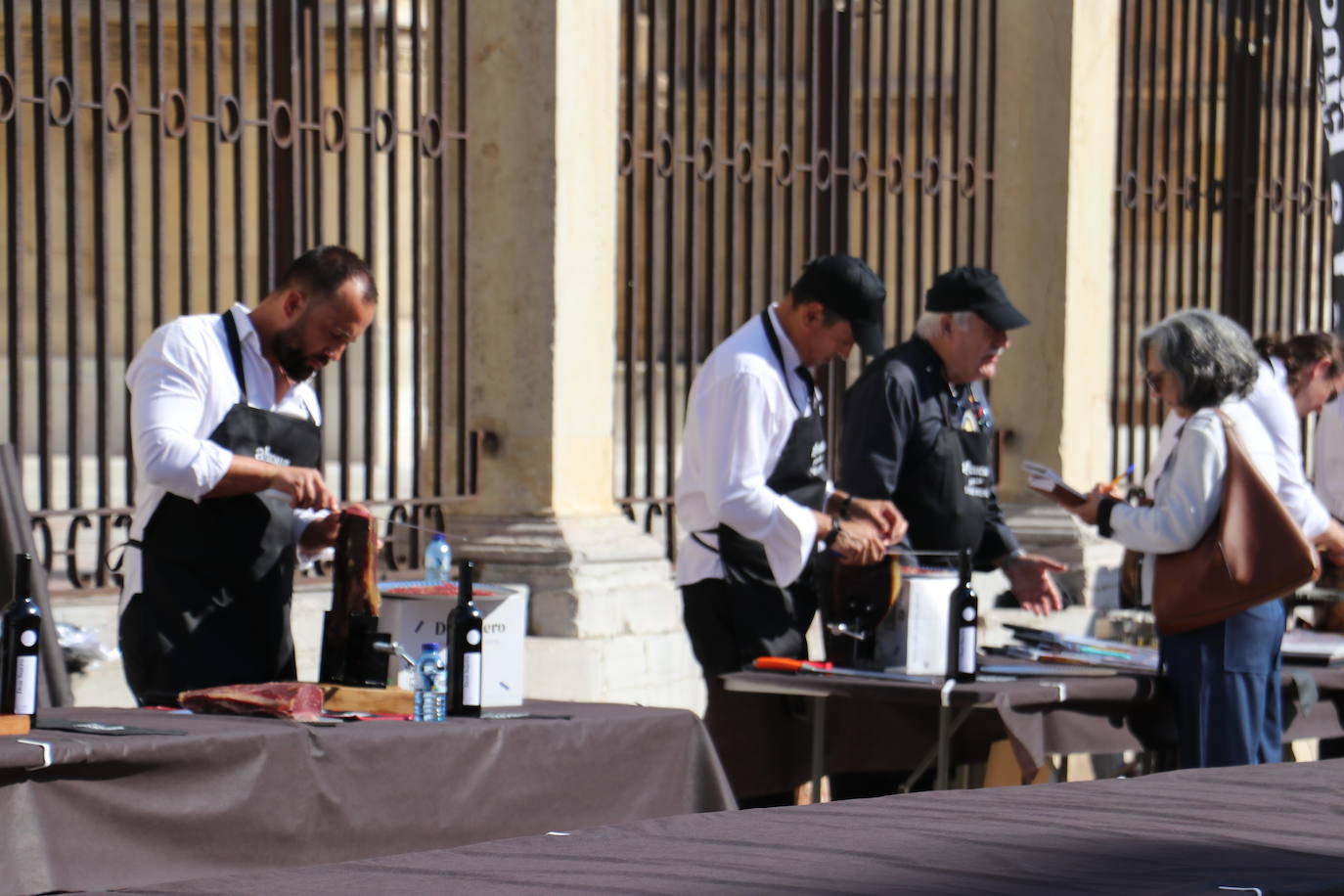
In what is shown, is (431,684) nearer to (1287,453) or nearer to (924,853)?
(924,853)

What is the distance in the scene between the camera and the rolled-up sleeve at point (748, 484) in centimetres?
488

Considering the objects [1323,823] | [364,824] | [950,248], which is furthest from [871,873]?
[950,248]

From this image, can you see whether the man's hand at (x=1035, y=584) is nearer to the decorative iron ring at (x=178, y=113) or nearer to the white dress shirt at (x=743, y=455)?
the white dress shirt at (x=743, y=455)

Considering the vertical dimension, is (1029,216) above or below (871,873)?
above

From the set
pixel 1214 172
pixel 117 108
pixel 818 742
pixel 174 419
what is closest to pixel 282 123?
pixel 117 108

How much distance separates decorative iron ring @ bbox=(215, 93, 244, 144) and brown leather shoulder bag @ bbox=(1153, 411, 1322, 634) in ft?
10.7

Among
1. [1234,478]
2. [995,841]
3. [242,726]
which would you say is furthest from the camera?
[1234,478]

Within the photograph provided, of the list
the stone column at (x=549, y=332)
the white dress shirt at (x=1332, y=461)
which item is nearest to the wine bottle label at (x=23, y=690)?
the stone column at (x=549, y=332)

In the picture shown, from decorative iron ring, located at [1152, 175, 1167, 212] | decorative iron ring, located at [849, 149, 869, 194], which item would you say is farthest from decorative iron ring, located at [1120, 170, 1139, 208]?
decorative iron ring, located at [849, 149, 869, 194]

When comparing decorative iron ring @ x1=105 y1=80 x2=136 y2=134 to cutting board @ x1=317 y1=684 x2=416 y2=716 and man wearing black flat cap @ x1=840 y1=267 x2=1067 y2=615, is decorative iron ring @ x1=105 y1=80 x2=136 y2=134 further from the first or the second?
cutting board @ x1=317 y1=684 x2=416 y2=716

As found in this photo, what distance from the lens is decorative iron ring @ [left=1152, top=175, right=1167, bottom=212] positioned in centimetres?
1008

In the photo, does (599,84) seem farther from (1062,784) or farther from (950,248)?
(1062,784)

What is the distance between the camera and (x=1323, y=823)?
2.70 metres

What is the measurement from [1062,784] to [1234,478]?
221 centimetres
